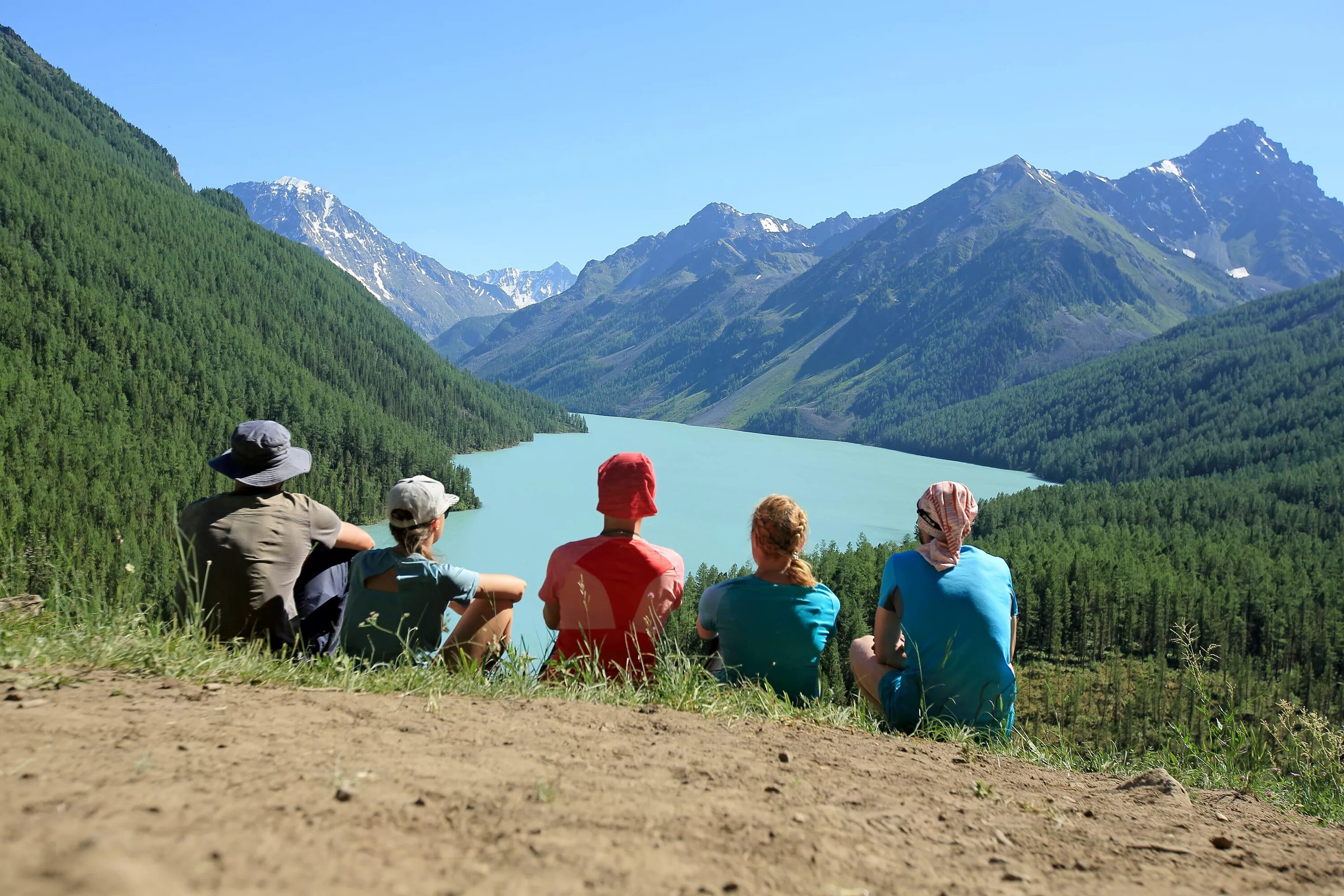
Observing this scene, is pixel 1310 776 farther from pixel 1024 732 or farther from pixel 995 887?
pixel 995 887

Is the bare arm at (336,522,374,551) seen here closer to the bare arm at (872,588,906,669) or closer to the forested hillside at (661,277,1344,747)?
the bare arm at (872,588,906,669)

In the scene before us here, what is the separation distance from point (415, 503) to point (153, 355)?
10494 centimetres

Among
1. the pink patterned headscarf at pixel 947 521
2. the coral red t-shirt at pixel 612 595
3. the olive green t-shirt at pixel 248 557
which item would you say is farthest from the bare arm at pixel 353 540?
the pink patterned headscarf at pixel 947 521

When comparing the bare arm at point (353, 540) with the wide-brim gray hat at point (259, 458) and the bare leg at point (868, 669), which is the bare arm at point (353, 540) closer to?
the wide-brim gray hat at point (259, 458)

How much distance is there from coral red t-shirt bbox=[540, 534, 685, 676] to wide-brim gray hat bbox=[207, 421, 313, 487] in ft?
5.92

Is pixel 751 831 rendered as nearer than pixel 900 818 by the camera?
Yes

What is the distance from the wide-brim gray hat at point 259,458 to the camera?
5.11m

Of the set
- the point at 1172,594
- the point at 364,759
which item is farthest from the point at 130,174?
the point at 364,759

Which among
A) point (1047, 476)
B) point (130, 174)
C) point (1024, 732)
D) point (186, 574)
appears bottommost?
point (1024, 732)

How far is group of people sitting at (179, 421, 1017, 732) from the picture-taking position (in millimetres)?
4762

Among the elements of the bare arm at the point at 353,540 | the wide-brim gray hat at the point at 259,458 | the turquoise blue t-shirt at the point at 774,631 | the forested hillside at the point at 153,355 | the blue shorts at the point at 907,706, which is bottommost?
the blue shorts at the point at 907,706

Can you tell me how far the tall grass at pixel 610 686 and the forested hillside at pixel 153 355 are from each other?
1390 inches

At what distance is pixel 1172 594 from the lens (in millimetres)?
52344

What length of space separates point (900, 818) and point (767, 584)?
230 cm
